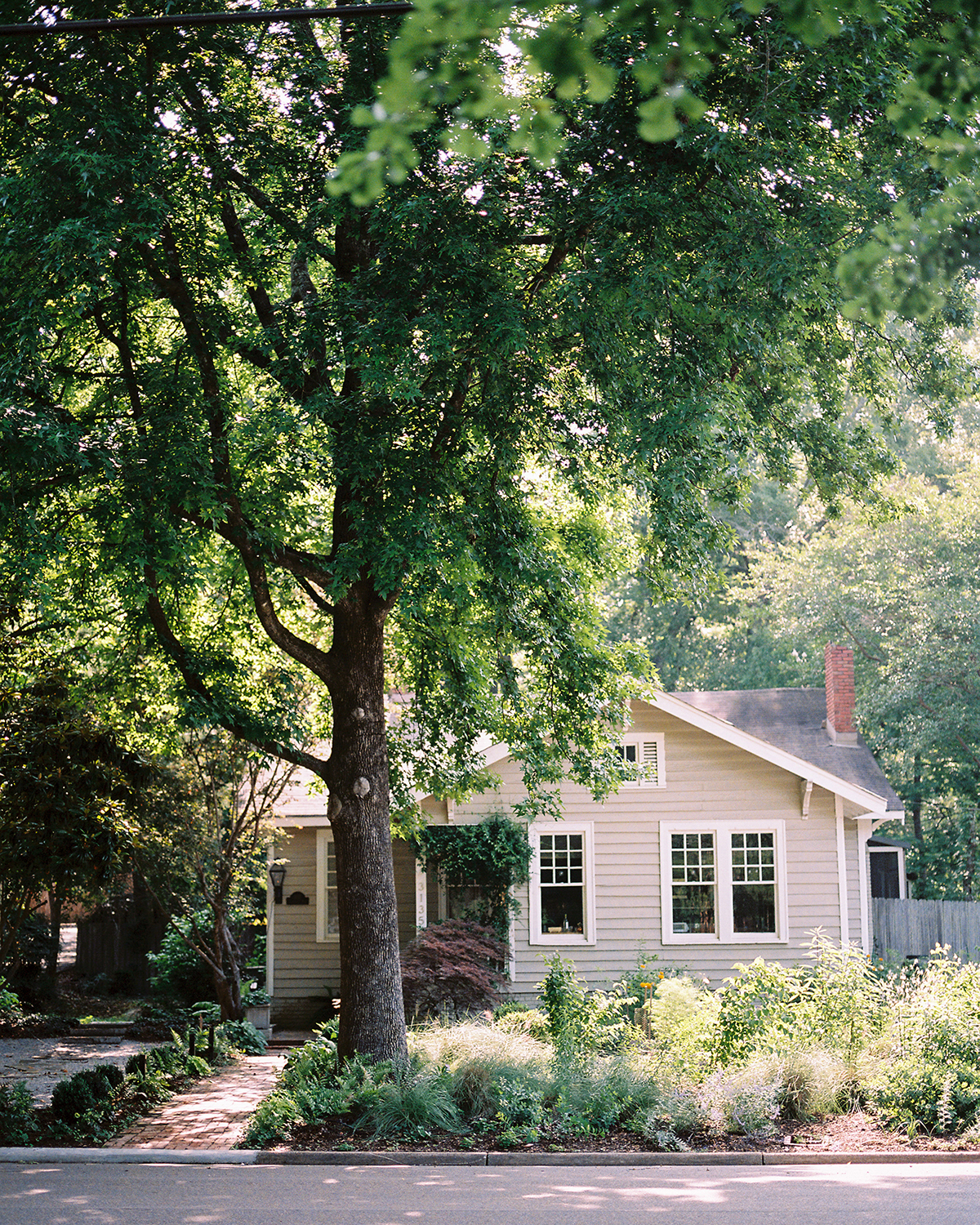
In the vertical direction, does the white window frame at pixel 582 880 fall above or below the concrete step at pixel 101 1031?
above

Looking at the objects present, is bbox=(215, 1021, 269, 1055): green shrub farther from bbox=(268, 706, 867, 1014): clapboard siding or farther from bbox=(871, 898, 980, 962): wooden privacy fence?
bbox=(871, 898, 980, 962): wooden privacy fence

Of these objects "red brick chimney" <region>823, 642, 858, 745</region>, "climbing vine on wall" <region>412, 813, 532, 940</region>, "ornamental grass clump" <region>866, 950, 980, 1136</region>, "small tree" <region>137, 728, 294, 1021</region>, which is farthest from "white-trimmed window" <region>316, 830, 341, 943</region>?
"red brick chimney" <region>823, 642, 858, 745</region>

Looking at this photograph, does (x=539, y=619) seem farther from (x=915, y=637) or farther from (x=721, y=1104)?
(x=915, y=637)

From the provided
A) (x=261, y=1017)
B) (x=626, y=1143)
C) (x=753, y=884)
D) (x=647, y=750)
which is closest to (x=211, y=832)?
(x=261, y=1017)

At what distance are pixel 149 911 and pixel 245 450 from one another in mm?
15116

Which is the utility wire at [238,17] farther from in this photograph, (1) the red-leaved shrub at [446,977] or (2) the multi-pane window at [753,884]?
(2) the multi-pane window at [753,884]

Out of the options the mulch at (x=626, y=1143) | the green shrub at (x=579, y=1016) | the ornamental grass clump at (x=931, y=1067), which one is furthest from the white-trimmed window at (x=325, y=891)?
the ornamental grass clump at (x=931, y=1067)

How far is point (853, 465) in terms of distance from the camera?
12070 mm

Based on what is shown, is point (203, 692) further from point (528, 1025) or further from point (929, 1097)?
point (929, 1097)

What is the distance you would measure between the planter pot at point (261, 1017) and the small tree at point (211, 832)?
0.87 metres

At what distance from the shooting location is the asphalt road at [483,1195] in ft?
24.5

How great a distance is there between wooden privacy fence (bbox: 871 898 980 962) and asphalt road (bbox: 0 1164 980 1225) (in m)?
12.3

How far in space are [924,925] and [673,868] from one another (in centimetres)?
624

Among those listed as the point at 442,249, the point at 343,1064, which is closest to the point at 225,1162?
the point at 343,1064
